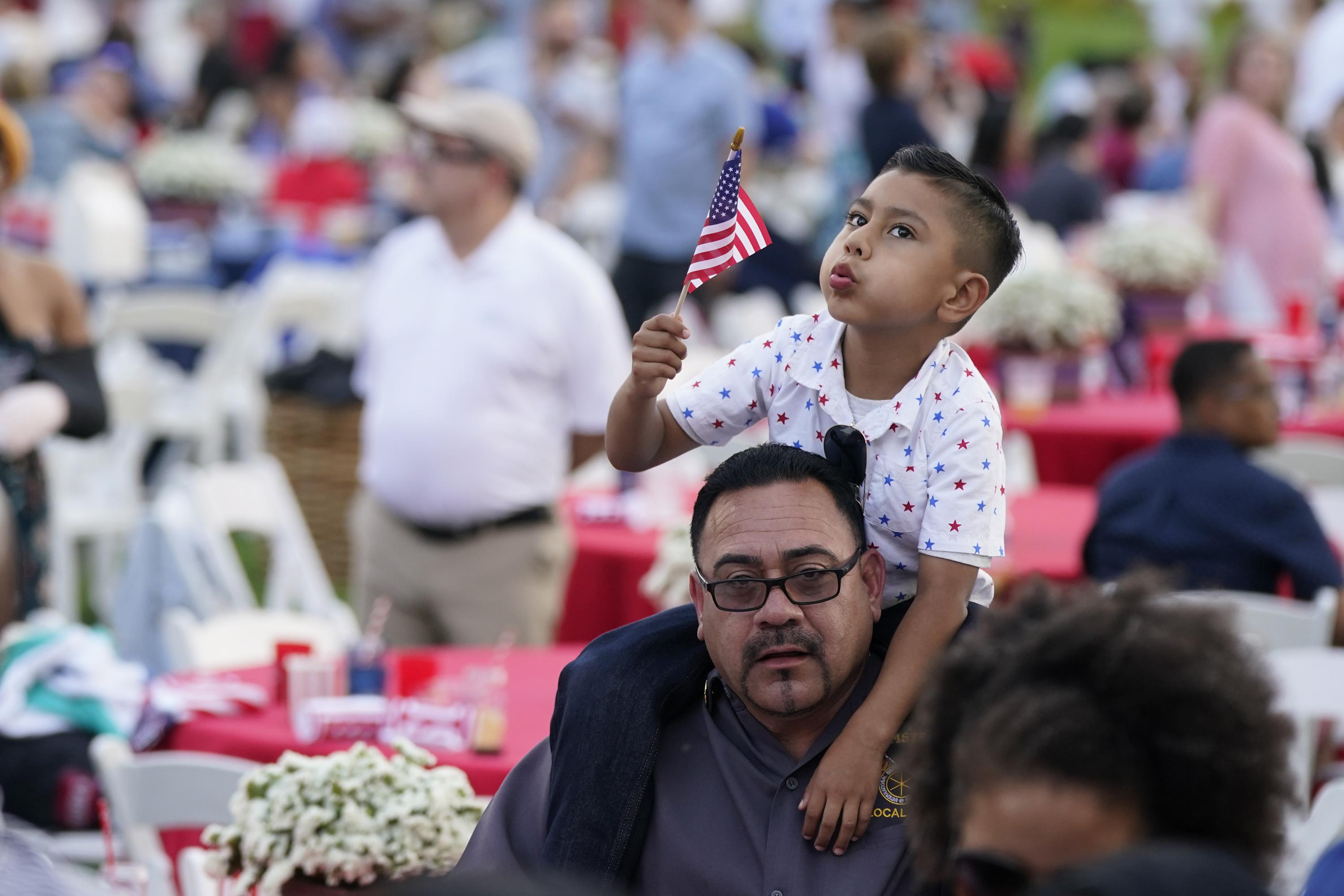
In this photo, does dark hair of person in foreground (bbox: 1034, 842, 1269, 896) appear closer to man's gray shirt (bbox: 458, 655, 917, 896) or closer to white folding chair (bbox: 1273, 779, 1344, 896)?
man's gray shirt (bbox: 458, 655, 917, 896)

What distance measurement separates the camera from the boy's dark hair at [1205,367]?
15.2 feet

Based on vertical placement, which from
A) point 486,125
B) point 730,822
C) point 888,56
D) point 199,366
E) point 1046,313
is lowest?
point 730,822

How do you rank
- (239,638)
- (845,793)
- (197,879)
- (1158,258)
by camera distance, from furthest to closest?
(1158,258) < (239,638) < (197,879) < (845,793)

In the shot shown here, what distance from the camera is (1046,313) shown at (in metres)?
6.27

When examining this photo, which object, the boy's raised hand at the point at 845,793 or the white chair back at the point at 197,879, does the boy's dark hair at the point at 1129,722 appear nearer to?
the boy's raised hand at the point at 845,793

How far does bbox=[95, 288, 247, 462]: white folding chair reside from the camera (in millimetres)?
7691

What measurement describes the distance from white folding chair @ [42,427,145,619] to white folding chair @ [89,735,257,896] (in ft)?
12.2

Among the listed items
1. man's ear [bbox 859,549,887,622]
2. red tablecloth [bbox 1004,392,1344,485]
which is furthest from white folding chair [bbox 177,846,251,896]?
red tablecloth [bbox 1004,392,1344,485]

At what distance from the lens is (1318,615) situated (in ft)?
13.2

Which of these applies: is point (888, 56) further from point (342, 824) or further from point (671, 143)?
point (342, 824)

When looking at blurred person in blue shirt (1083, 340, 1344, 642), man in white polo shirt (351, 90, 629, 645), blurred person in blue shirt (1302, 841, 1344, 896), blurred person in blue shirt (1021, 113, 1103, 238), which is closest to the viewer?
blurred person in blue shirt (1302, 841, 1344, 896)

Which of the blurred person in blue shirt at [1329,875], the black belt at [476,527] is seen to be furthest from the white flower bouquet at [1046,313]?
the blurred person in blue shirt at [1329,875]

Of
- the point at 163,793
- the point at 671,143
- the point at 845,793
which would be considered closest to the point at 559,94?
the point at 671,143

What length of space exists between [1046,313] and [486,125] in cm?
242
